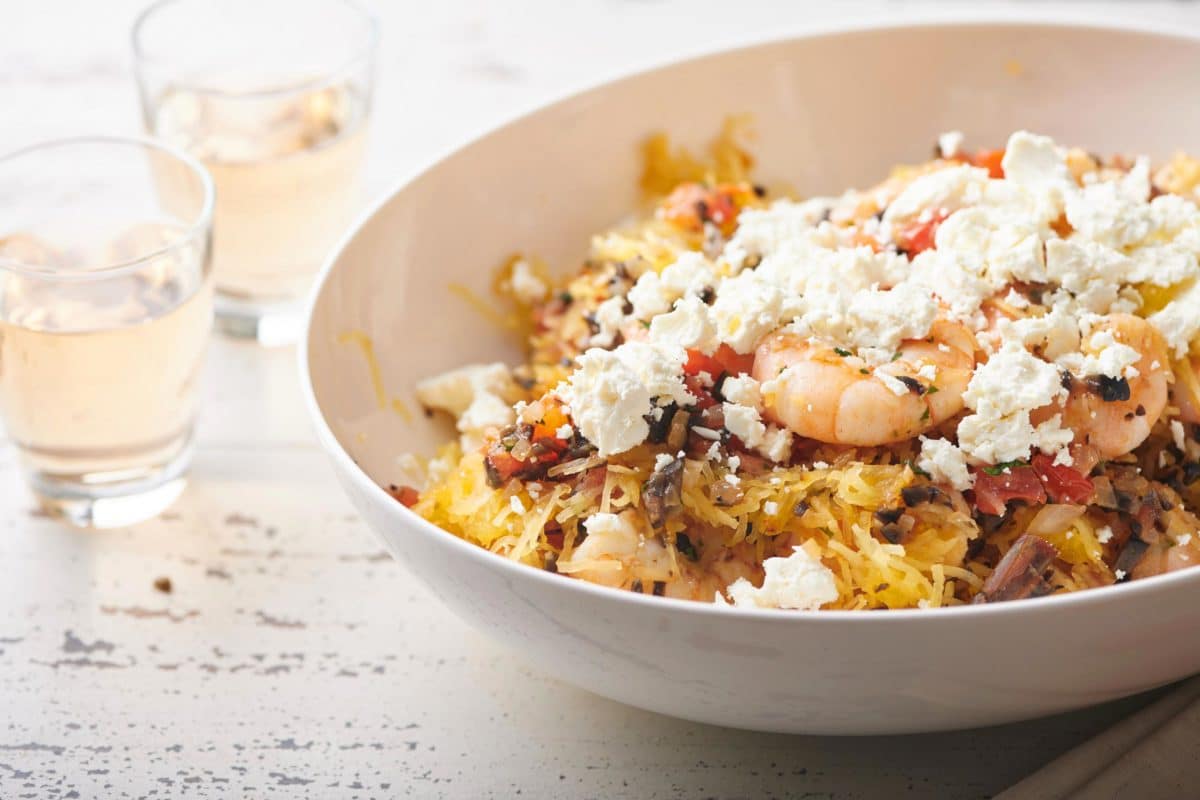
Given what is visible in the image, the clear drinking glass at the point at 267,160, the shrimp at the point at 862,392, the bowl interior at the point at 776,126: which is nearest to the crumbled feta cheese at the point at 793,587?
the shrimp at the point at 862,392

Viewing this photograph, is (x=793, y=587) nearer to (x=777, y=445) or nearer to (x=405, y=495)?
(x=777, y=445)

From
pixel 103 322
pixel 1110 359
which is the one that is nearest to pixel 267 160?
pixel 103 322

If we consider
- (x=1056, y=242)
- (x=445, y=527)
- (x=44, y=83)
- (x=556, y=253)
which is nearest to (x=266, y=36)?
(x=44, y=83)

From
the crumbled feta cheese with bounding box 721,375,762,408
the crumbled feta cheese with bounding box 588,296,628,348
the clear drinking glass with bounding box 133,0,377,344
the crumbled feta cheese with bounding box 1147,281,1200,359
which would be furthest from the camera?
the clear drinking glass with bounding box 133,0,377,344

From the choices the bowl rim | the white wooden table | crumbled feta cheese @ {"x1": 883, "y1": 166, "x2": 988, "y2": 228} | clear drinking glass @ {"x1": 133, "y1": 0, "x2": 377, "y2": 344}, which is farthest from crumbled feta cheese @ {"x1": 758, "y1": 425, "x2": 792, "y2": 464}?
clear drinking glass @ {"x1": 133, "y1": 0, "x2": 377, "y2": 344}

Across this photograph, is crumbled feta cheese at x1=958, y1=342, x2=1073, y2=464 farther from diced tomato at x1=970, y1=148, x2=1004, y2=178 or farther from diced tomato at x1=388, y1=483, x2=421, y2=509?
diced tomato at x1=388, y1=483, x2=421, y2=509

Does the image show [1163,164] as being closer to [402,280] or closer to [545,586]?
[402,280]

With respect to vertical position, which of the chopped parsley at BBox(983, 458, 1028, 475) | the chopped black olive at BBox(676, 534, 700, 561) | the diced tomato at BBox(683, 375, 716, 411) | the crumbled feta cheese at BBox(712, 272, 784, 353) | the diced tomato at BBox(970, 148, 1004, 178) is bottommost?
the chopped black olive at BBox(676, 534, 700, 561)
